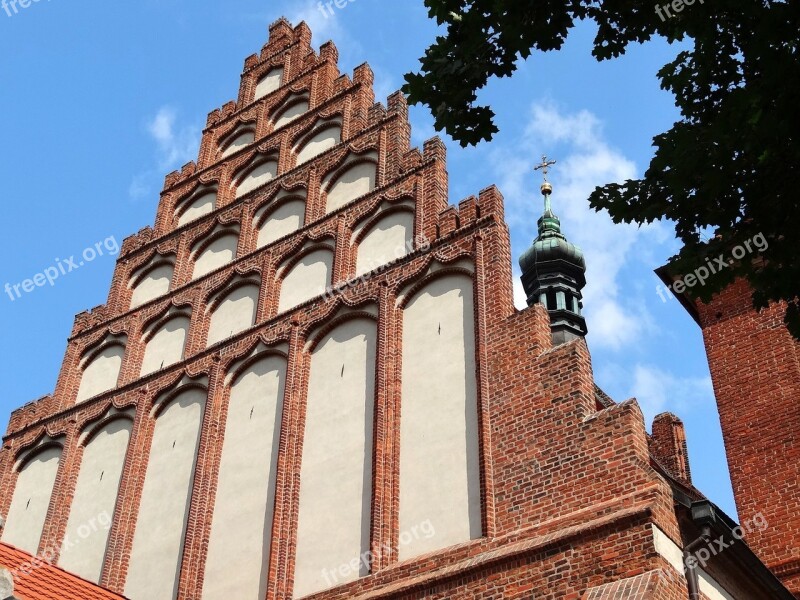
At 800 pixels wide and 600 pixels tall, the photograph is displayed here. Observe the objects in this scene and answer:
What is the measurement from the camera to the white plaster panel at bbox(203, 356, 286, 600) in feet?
34.5

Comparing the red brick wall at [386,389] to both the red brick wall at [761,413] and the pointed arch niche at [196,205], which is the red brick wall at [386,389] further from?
the red brick wall at [761,413]

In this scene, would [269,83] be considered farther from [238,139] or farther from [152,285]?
[152,285]

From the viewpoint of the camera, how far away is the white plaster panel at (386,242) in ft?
40.3

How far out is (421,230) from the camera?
1212 cm

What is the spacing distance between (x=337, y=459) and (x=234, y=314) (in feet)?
11.5

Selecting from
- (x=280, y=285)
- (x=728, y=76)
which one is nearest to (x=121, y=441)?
(x=280, y=285)

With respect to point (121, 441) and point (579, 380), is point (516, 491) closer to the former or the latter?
point (579, 380)

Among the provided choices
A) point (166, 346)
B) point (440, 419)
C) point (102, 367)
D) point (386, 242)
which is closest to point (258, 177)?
point (166, 346)

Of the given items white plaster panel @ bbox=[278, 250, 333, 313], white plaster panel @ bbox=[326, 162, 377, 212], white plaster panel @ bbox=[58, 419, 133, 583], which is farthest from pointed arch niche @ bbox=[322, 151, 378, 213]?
white plaster panel @ bbox=[58, 419, 133, 583]

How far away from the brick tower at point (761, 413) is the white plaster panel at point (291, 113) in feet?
23.2

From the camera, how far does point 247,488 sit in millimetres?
11164

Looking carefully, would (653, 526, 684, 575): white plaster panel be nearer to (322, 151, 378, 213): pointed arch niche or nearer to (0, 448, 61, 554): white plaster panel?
(322, 151, 378, 213): pointed arch niche

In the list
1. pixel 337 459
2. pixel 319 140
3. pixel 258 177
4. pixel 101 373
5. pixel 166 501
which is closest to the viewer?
pixel 337 459

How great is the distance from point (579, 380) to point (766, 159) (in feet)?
12.0
